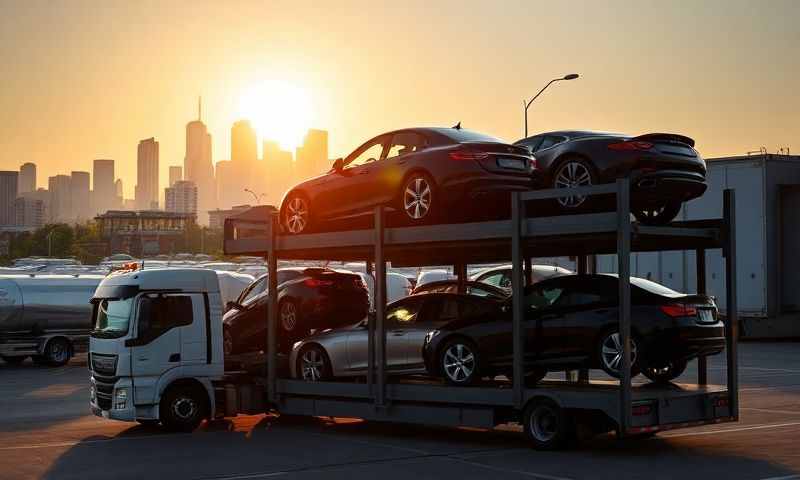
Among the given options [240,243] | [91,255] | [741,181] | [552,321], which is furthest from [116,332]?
[91,255]

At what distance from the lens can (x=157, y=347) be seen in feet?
53.3

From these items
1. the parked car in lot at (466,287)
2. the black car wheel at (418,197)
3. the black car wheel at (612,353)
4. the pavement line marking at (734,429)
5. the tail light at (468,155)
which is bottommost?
the pavement line marking at (734,429)

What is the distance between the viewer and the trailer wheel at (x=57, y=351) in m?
31.0

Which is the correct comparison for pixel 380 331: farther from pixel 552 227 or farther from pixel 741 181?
pixel 741 181

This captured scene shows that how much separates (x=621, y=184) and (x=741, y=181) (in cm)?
2043

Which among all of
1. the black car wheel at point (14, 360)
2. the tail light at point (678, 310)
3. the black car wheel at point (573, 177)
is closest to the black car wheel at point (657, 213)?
the black car wheel at point (573, 177)

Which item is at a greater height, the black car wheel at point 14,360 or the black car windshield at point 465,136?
the black car windshield at point 465,136

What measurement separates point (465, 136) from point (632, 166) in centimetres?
231

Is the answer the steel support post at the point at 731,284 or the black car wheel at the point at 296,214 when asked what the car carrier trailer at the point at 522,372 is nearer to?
the steel support post at the point at 731,284

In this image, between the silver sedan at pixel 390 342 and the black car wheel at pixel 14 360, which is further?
the black car wheel at pixel 14 360

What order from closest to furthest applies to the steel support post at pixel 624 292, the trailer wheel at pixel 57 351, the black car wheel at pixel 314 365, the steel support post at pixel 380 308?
the steel support post at pixel 624 292
the steel support post at pixel 380 308
the black car wheel at pixel 314 365
the trailer wheel at pixel 57 351

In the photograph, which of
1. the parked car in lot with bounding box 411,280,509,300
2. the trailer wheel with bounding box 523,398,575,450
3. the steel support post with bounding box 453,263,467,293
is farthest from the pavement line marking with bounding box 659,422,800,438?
the steel support post with bounding box 453,263,467,293

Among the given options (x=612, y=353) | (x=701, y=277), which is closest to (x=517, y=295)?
(x=612, y=353)

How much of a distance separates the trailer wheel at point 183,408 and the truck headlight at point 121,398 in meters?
0.51
